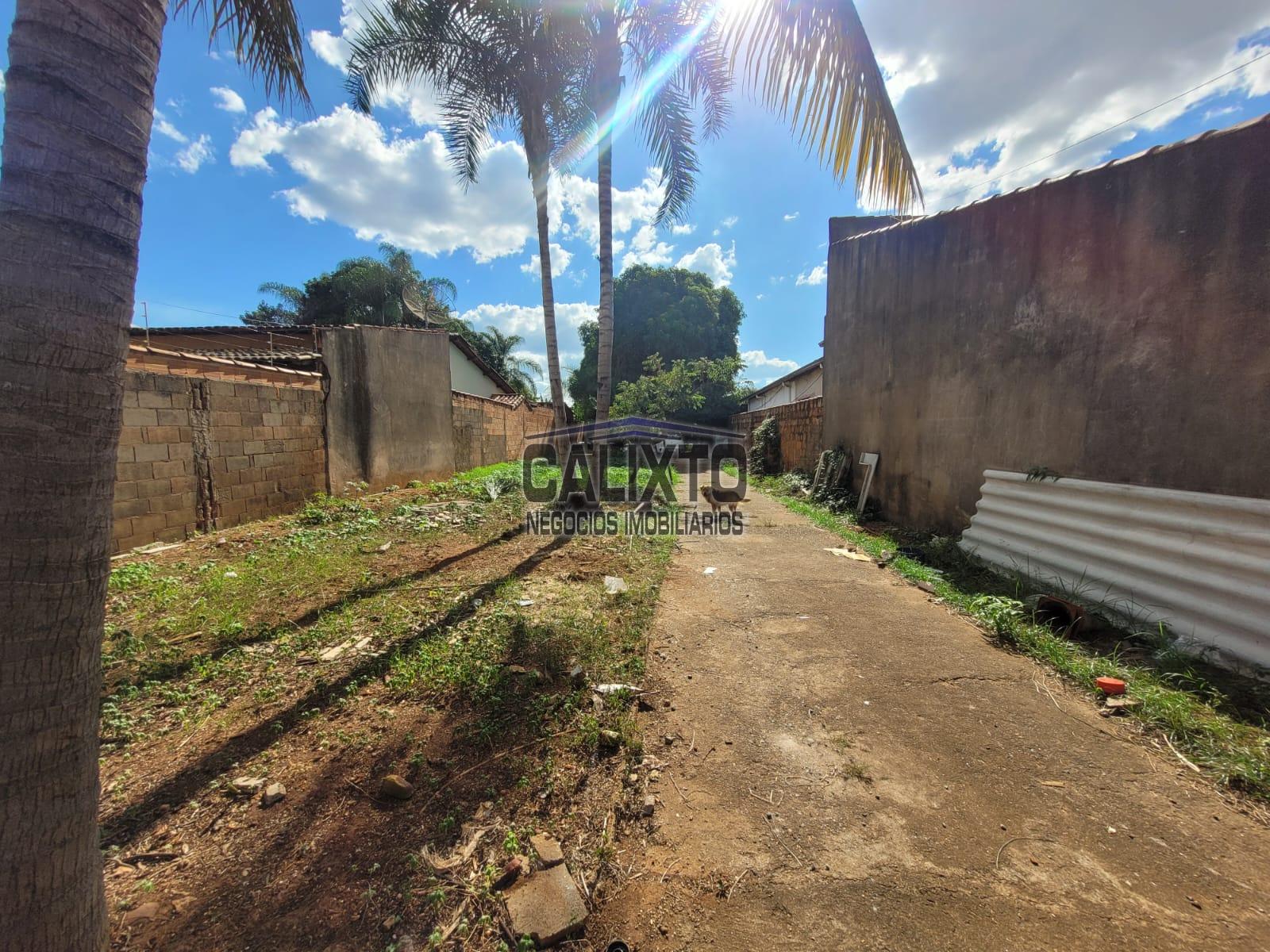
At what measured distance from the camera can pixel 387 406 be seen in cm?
837

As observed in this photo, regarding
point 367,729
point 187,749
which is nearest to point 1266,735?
point 367,729

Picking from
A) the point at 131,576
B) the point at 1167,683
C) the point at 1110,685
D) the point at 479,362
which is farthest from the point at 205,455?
the point at 479,362

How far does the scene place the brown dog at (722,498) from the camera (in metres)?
8.33

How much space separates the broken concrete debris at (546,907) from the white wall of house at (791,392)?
46.5 feet

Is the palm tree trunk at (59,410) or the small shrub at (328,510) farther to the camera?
the small shrub at (328,510)

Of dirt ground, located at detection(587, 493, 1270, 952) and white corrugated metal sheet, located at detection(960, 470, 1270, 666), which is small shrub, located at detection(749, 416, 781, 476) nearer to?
white corrugated metal sheet, located at detection(960, 470, 1270, 666)

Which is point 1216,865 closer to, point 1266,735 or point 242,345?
point 1266,735

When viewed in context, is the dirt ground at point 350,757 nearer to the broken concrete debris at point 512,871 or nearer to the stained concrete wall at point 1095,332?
the broken concrete debris at point 512,871

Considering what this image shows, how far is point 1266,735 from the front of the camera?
6.76 feet

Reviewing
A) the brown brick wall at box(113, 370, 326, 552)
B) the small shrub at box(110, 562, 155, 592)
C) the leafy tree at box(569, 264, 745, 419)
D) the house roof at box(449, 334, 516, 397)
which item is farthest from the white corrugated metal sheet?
the leafy tree at box(569, 264, 745, 419)

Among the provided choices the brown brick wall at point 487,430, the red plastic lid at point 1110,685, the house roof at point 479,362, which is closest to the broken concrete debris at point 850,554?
the red plastic lid at point 1110,685

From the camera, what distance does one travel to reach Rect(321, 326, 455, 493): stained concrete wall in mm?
7297

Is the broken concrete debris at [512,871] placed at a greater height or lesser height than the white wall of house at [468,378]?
lesser

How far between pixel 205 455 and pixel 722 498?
7.53 metres
